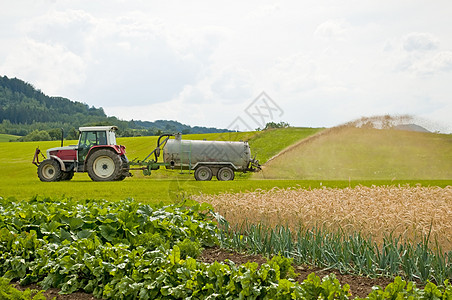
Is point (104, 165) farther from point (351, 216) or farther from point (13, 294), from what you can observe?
point (351, 216)

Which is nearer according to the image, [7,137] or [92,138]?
[92,138]

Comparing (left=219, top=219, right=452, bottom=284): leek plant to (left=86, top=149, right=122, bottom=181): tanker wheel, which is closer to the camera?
(left=219, top=219, right=452, bottom=284): leek plant

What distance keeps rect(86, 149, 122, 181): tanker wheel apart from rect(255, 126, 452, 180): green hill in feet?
24.2

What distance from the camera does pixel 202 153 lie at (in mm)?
19969

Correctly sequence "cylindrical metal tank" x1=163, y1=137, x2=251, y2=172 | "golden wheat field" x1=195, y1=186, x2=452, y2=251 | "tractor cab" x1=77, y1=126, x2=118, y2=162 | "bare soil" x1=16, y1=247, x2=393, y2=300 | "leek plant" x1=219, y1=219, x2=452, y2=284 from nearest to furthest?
1. "bare soil" x1=16, y1=247, x2=393, y2=300
2. "leek plant" x1=219, y1=219, x2=452, y2=284
3. "golden wheat field" x1=195, y1=186, x2=452, y2=251
4. "tractor cab" x1=77, y1=126, x2=118, y2=162
5. "cylindrical metal tank" x1=163, y1=137, x2=251, y2=172

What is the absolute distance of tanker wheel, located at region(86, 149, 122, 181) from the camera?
18094 millimetres

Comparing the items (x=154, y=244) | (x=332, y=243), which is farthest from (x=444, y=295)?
(x=154, y=244)

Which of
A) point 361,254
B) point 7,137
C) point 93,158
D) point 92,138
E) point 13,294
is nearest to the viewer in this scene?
point 13,294

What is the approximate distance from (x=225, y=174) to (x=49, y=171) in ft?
26.7

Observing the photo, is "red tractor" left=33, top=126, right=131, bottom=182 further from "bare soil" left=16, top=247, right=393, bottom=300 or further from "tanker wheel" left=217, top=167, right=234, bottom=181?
"bare soil" left=16, top=247, right=393, bottom=300

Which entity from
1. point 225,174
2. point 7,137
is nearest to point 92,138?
point 225,174

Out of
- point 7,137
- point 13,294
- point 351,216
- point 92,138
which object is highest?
point 7,137

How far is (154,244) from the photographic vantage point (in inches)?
211

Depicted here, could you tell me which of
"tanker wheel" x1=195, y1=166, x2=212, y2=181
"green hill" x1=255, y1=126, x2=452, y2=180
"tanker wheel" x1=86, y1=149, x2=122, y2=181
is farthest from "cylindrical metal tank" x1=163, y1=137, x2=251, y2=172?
"tanker wheel" x1=86, y1=149, x2=122, y2=181
